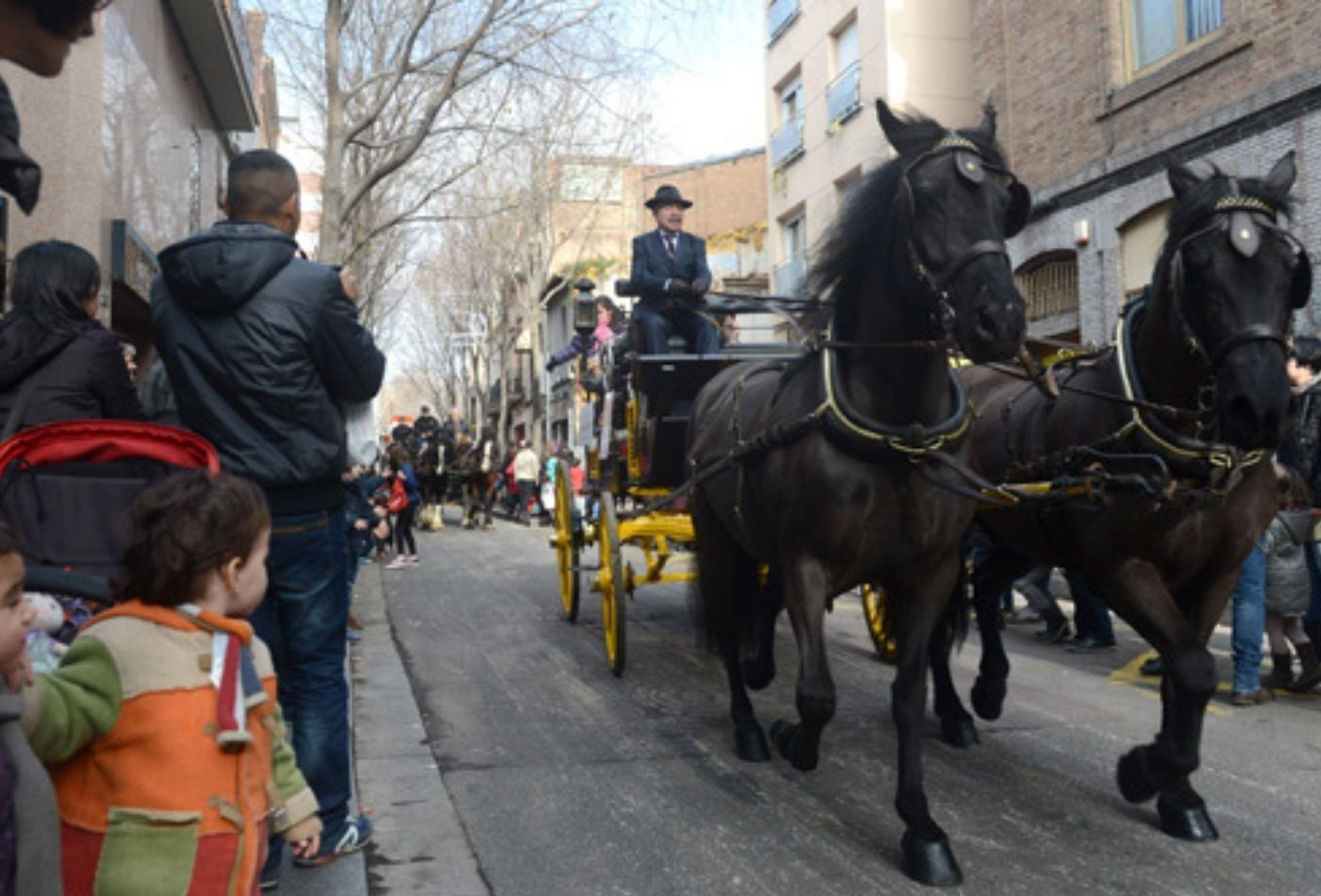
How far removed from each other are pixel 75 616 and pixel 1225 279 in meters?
3.63

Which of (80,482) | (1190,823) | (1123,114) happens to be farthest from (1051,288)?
(80,482)

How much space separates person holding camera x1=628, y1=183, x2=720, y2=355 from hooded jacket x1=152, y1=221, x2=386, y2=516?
323 cm

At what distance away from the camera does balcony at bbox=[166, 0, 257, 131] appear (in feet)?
45.7

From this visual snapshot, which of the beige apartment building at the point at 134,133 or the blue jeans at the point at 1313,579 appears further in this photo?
the beige apartment building at the point at 134,133

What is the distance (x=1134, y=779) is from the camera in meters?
4.26

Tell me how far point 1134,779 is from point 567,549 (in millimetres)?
5253

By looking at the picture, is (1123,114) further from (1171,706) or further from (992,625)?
(1171,706)

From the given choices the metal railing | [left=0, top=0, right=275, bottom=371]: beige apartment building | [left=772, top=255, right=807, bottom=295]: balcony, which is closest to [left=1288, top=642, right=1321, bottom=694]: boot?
[left=0, top=0, right=275, bottom=371]: beige apartment building

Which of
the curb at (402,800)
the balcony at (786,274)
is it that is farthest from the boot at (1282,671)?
the balcony at (786,274)

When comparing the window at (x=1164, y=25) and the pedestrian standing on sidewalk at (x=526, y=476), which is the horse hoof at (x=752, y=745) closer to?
the window at (x=1164, y=25)

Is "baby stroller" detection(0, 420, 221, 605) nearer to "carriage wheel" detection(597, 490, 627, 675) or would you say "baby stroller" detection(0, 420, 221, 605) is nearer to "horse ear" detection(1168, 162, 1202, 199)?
"horse ear" detection(1168, 162, 1202, 199)

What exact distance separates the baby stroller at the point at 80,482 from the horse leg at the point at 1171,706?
3.22 metres

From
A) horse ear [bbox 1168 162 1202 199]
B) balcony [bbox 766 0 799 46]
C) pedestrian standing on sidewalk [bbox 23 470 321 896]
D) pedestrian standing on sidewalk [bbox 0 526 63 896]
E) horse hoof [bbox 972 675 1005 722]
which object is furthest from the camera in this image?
balcony [bbox 766 0 799 46]

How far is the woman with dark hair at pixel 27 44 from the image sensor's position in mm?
1685
